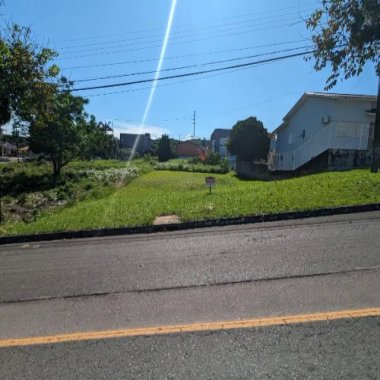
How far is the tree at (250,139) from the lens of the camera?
1634 inches

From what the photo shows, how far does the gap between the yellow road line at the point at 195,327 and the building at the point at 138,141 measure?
10945cm

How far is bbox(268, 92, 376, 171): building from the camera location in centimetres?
2311

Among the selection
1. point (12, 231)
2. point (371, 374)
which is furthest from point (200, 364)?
point (12, 231)

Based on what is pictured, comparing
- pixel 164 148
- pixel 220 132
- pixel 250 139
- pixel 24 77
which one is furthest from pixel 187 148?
pixel 24 77

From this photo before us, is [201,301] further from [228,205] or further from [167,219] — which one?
[228,205]

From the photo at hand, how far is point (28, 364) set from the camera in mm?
3787

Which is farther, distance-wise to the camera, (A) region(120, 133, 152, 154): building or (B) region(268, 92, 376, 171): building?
(A) region(120, 133, 152, 154): building

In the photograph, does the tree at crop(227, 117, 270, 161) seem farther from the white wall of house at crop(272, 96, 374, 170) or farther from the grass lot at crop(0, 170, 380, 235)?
the grass lot at crop(0, 170, 380, 235)

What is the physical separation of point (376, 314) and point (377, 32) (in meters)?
8.51

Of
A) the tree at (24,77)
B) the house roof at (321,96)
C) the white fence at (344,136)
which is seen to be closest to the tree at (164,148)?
the house roof at (321,96)

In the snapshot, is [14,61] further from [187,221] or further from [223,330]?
[223,330]

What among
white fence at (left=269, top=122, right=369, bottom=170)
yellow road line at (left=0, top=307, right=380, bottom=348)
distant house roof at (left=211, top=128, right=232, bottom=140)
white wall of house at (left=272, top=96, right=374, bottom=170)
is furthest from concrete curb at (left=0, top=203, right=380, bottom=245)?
distant house roof at (left=211, top=128, right=232, bottom=140)

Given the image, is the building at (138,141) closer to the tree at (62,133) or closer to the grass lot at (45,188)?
the grass lot at (45,188)

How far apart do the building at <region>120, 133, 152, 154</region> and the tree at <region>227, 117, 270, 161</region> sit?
7286 centimetres
